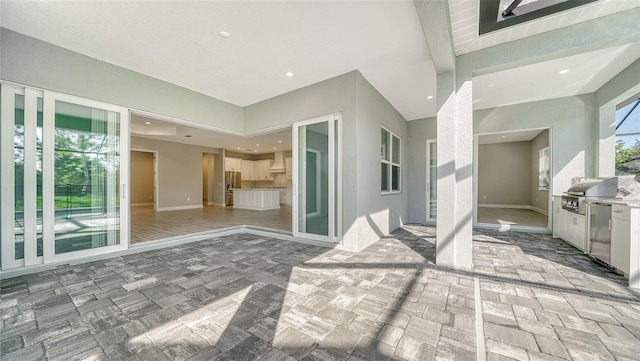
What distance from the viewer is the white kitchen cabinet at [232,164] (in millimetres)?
11087

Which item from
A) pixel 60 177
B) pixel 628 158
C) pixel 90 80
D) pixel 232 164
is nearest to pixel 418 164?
pixel 628 158

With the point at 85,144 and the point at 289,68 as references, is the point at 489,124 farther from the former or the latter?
the point at 85,144

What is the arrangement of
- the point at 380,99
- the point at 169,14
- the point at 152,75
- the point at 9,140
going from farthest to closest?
the point at 380,99 < the point at 152,75 < the point at 9,140 < the point at 169,14

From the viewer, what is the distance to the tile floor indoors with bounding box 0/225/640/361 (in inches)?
58.2

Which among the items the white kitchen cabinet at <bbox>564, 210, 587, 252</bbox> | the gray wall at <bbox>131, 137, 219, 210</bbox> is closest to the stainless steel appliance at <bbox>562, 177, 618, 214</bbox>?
the white kitchen cabinet at <bbox>564, 210, 587, 252</bbox>

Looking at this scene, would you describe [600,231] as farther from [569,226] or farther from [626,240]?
[569,226]

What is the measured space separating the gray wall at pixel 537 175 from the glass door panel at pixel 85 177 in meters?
11.2

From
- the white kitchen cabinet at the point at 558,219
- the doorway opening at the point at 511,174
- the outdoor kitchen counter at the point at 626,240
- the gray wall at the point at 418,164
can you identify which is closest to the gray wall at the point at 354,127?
the gray wall at the point at 418,164

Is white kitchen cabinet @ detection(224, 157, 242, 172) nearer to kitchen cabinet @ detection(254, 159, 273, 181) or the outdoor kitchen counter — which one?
kitchen cabinet @ detection(254, 159, 273, 181)

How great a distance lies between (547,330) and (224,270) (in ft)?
10.2

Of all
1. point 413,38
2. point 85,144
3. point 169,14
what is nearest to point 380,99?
point 413,38

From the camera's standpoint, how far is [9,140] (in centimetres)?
271

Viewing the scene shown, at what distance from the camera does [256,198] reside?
9.21m

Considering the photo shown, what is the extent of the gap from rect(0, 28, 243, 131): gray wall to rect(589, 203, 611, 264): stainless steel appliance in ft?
21.1
